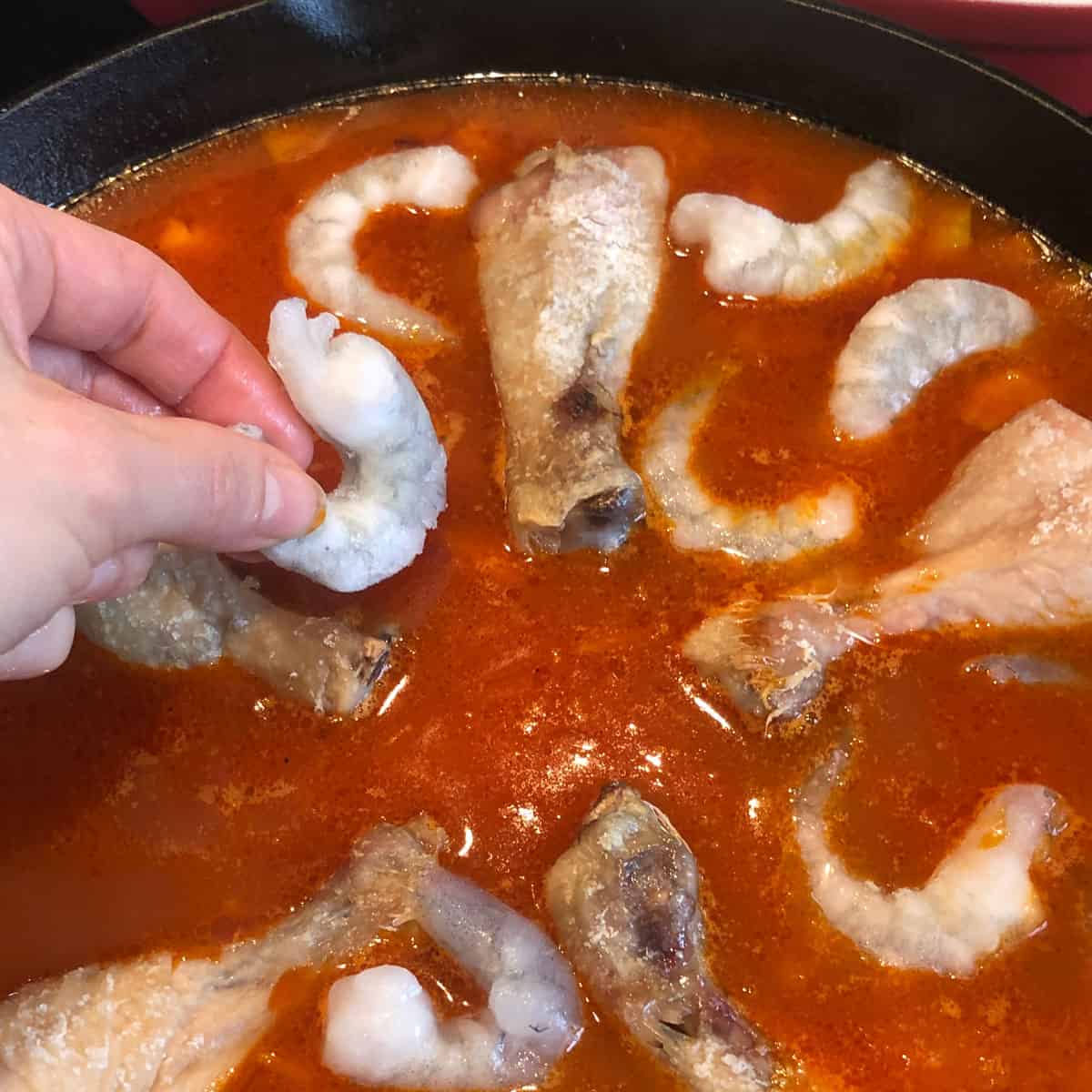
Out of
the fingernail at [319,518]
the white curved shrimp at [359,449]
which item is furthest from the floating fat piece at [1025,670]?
the fingernail at [319,518]

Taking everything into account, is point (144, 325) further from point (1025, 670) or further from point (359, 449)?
point (1025, 670)

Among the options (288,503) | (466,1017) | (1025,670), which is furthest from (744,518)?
(466,1017)

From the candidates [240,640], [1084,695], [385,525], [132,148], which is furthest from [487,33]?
[1084,695]

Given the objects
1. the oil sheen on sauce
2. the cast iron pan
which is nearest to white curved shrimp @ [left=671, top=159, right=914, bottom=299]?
the oil sheen on sauce

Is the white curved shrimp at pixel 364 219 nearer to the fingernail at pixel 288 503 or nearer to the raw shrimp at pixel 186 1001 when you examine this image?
the fingernail at pixel 288 503

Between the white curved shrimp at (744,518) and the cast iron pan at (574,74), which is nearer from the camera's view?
the white curved shrimp at (744,518)

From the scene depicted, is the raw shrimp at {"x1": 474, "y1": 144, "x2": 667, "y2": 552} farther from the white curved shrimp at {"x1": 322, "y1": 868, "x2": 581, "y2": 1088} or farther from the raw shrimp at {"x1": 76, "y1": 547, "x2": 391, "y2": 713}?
the white curved shrimp at {"x1": 322, "y1": 868, "x2": 581, "y2": 1088}
